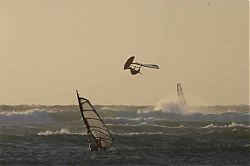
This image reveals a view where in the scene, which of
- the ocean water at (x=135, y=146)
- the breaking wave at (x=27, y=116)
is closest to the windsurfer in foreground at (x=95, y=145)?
the ocean water at (x=135, y=146)

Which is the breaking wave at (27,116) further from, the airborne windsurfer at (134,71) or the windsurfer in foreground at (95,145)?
the airborne windsurfer at (134,71)

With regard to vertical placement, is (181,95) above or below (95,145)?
above

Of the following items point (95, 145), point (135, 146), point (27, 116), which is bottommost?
point (135, 146)

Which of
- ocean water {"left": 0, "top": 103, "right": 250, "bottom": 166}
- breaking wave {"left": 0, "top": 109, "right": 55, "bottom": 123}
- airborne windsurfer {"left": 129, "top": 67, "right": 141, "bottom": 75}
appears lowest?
ocean water {"left": 0, "top": 103, "right": 250, "bottom": 166}

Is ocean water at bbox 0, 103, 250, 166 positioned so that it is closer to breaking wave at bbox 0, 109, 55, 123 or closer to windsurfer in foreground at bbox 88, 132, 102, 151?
windsurfer in foreground at bbox 88, 132, 102, 151

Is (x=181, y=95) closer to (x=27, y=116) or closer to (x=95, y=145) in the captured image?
(x=27, y=116)

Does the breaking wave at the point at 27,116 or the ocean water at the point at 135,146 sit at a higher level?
the breaking wave at the point at 27,116

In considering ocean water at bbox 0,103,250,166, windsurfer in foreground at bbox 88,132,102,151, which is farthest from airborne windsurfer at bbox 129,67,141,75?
ocean water at bbox 0,103,250,166

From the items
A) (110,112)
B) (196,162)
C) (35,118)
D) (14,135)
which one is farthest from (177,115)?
(196,162)

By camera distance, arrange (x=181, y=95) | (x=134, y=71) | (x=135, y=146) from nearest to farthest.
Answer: (x=134, y=71)
(x=135, y=146)
(x=181, y=95)

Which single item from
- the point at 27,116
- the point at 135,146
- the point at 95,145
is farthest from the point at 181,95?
the point at 95,145

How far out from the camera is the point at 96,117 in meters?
16.2

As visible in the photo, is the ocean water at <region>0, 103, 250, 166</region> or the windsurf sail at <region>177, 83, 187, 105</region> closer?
the ocean water at <region>0, 103, 250, 166</region>

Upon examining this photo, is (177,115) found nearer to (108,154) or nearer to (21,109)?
(21,109)
